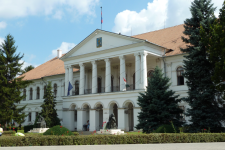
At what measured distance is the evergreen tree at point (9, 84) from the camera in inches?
1215

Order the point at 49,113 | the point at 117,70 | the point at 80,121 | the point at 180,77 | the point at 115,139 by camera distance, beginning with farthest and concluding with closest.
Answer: the point at 117,70, the point at 80,121, the point at 49,113, the point at 180,77, the point at 115,139

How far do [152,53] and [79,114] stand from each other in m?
11.9

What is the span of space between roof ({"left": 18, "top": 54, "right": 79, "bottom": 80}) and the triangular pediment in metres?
6.51

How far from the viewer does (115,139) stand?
1470cm

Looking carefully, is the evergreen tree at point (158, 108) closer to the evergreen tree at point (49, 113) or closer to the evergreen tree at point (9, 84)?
the evergreen tree at point (49, 113)

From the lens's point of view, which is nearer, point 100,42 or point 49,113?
point 100,42

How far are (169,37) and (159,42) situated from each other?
4.60 feet

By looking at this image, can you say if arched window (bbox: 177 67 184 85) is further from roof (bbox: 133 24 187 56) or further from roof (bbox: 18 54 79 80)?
roof (bbox: 18 54 79 80)

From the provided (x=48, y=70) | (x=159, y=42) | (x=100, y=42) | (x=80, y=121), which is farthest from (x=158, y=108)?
(x=48, y=70)

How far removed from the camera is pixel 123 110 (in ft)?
92.3

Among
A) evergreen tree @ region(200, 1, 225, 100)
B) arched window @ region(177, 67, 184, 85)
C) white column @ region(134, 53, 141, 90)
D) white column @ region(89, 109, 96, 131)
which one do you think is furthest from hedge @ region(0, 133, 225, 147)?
white column @ region(89, 109, 96, 131)

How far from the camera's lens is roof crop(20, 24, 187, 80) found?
97.1 ft

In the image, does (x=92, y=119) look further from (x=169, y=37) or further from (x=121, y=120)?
(x=169, y=37)

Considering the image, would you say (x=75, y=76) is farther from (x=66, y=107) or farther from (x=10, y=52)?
(x=10, y=52)
